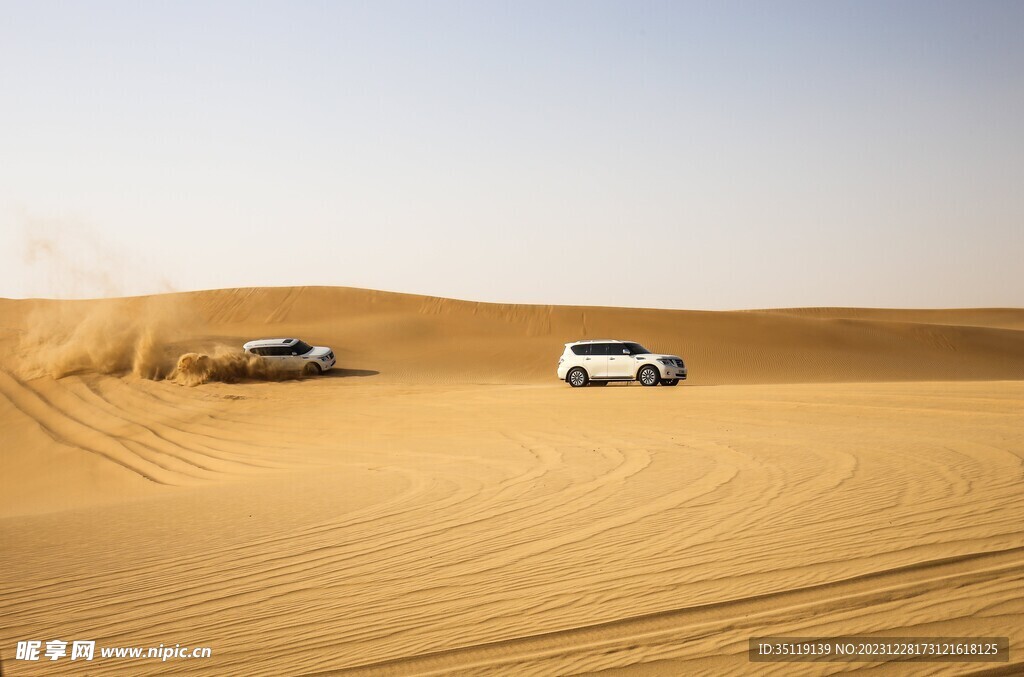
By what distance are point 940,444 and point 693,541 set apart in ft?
19.3

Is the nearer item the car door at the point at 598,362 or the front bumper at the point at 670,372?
the front bumper at the point at 670,372

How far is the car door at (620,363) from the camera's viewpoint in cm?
2339

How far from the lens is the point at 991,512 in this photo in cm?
593

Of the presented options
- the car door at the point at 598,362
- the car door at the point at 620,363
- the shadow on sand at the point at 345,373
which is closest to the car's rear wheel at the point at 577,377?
the car door at the point at 598,362

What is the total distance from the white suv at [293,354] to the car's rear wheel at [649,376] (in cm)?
1330

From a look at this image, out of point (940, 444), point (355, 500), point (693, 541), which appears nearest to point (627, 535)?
point (693, 541)

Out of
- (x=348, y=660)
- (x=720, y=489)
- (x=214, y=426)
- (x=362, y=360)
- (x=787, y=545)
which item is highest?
(x=362, y=360)

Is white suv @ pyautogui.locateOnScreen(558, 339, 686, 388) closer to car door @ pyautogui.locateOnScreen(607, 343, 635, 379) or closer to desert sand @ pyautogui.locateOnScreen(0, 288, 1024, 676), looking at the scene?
car door @ pyautogui.locateOnScreen(607, 343, 635, 379)

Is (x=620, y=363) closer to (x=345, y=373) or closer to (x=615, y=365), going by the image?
(x=615, y=365)

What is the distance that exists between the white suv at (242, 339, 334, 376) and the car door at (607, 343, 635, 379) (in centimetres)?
1240

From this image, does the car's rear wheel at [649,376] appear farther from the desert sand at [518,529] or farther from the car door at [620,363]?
the desert sand at [518,529]

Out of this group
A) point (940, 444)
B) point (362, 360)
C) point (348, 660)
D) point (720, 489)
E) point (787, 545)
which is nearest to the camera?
point (348, 660)

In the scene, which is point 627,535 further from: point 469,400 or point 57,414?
point 57,414

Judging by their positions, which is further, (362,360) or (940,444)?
(362,360)
